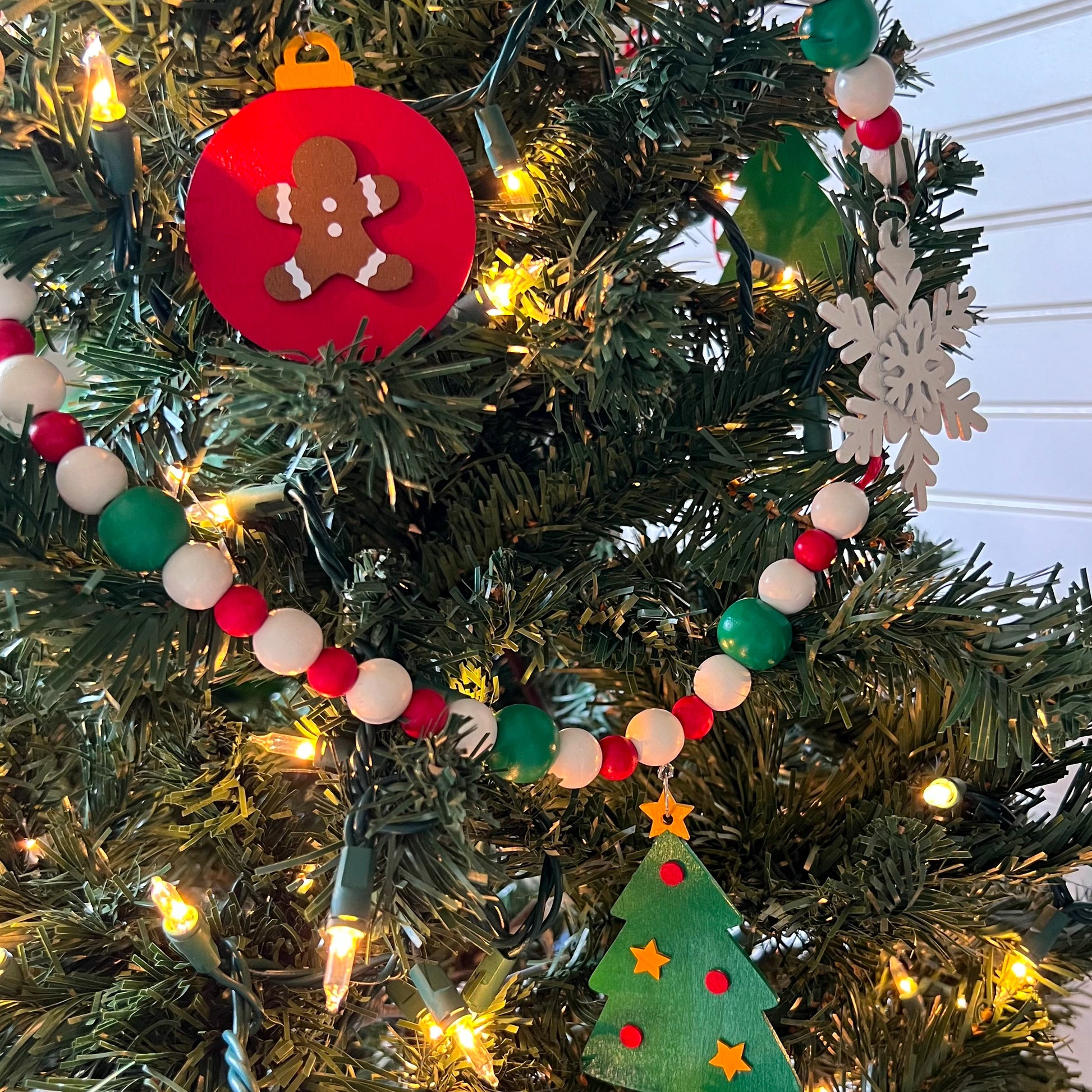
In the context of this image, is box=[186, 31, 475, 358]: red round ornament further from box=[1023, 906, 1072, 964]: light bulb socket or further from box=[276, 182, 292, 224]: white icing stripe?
box=[1023, 906, 1072, 964]: light bulb socket

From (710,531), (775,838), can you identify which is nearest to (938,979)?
(775,838)

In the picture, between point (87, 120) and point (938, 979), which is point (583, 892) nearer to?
point (938, 979)

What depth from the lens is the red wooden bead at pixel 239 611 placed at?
1.13 feet

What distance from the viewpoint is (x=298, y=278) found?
0.36 metres

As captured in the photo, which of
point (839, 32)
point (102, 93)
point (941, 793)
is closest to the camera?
point (102, 93)

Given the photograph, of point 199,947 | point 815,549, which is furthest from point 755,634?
point 199,947

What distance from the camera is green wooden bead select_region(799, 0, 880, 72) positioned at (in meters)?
0.40

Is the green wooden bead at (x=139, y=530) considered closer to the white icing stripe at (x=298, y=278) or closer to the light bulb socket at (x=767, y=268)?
the white icing stripe at (x=298, y=278)

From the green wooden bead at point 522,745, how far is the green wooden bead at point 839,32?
295mm

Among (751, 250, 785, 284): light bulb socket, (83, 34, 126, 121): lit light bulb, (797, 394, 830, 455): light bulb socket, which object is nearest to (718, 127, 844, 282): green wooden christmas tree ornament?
(751, 250, 785, 284): light bulb socket

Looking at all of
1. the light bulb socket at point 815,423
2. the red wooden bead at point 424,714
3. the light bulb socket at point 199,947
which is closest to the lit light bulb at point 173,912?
the light bulb socket at point 199,947

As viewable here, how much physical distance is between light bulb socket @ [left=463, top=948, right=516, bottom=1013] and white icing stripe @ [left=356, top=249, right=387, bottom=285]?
0.92ft

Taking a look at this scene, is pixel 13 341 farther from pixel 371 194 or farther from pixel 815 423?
pixel 815 423

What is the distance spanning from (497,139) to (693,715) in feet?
0.84
